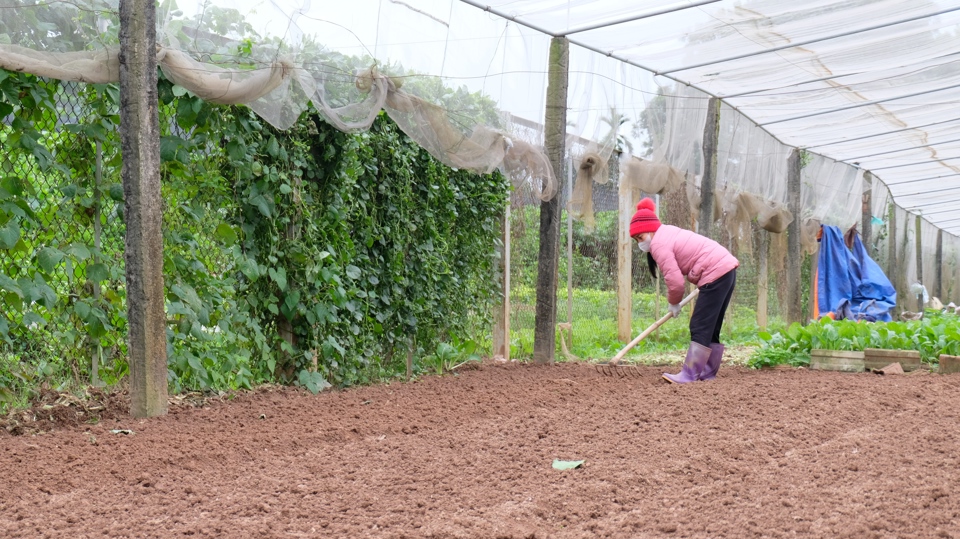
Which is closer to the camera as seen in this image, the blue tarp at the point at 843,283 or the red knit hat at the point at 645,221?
the red knit hat at the point at 645,221

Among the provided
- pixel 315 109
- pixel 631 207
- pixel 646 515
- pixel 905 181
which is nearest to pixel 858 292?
pixel 905 181

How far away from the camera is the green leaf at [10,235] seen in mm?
3688

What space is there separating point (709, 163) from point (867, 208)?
606 cm

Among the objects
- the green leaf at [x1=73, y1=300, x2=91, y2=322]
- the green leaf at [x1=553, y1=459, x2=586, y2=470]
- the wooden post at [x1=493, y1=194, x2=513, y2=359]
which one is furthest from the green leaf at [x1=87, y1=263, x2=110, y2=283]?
the wooden post at [x1=493, y1=194, x2=513, y2=359]

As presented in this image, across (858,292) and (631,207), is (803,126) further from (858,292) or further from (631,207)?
(858,292)

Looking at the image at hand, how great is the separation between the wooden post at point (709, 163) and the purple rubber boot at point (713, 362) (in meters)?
3.17

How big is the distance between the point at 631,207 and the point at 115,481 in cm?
676

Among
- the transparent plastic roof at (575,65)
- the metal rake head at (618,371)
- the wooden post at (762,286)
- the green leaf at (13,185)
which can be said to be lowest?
the metal rake head at (618,371)

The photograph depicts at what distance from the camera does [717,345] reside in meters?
6.05

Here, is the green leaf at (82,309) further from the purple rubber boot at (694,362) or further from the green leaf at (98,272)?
the purple rubber boot at (694,362)

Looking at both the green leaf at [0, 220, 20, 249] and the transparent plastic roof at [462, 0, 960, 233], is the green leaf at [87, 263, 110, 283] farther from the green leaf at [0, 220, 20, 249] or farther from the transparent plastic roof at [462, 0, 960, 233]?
the transparent plastic roof at [462, 0, 960, 233]

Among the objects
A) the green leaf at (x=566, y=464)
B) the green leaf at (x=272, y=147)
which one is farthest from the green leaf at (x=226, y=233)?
the green leaf at (x=566, y=464)

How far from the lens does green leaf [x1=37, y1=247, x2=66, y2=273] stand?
3854 mm

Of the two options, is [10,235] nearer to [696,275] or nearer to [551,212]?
Result: [551,212]
